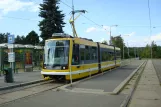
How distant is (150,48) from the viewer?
460ft

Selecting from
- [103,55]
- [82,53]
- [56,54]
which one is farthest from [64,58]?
[103,55]

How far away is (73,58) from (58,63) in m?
1.11

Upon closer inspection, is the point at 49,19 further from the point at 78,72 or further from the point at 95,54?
the point at 78,72

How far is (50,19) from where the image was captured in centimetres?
4788

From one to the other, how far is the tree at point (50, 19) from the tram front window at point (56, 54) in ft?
95.8

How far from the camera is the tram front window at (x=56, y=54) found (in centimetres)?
1798

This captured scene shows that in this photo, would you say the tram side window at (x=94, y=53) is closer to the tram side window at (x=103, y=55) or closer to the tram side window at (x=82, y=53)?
the tram side window at (x=82, y=53)

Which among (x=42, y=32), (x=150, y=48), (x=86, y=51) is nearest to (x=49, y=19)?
(x=42, y=32)

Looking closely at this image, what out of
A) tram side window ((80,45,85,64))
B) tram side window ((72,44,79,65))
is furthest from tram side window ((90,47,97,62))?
tram side window ((72,44,79,65))

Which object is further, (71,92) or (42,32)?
(42,32)

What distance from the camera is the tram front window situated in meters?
18.0

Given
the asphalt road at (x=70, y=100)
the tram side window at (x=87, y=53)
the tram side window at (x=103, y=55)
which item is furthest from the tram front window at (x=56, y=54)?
the tram side window at (x=103, y=55)

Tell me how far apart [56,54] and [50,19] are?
30427mm

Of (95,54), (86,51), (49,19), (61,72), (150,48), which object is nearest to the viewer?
(61,72)
